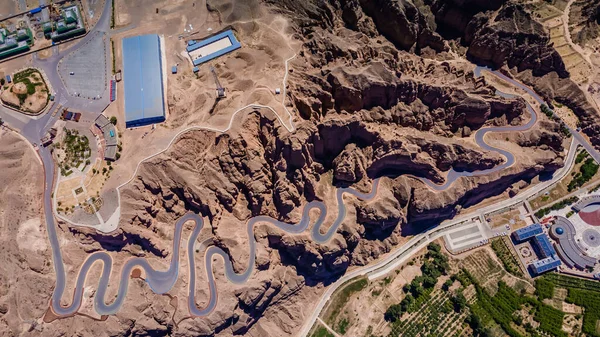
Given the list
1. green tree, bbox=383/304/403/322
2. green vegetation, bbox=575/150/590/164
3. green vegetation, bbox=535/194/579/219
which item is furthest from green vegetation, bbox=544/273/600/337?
green tree, bbox=383/304/403/322

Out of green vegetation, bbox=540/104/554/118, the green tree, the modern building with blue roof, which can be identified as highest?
the modern building with blue roof

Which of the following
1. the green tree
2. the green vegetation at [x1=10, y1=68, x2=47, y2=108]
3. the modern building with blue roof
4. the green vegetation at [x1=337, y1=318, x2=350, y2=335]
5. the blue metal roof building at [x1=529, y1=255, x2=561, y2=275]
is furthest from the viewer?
the blue metal roof building at [x1=529, y1=255, x2=561, y2=275]

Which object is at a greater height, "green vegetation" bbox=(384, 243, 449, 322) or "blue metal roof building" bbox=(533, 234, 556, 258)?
"blue metal roof building" bbox=(533, 234, 556, 258)

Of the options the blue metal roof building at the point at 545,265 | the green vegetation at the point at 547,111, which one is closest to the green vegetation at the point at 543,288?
the blue metal roof building at the point at 545,265

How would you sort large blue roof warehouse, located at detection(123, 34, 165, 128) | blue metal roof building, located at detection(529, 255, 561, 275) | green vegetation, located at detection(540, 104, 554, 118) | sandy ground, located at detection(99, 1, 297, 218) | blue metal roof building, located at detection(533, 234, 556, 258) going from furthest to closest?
1. green vegetation, located at detection(540, 104, 554, 118)
2. blue metal roof building, located at detection(533, 234, 556, 258)
3. blue metal roof building, located at detection(529, 255, 561, 275)
4. large blue roof warehouse, located at detection(123, 34, 165, 128)
5. sandy ground, located at detection(99, 1, 297, 218)

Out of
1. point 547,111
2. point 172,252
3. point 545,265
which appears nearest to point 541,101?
point 547,111

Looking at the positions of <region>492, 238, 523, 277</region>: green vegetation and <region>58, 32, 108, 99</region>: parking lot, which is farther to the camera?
<region>492, 238, 523, 277</region>: green vegetation

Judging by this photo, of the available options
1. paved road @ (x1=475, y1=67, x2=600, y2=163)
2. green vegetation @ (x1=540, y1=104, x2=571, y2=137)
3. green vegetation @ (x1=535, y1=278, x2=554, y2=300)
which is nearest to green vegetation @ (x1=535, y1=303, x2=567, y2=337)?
green vegetation @ (x1=535, y1=278, x2=554, y2=300)

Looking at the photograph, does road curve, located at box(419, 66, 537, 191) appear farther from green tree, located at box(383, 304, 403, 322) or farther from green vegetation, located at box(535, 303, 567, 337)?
green vegetation, located at box(535, 303, 567, 337)
